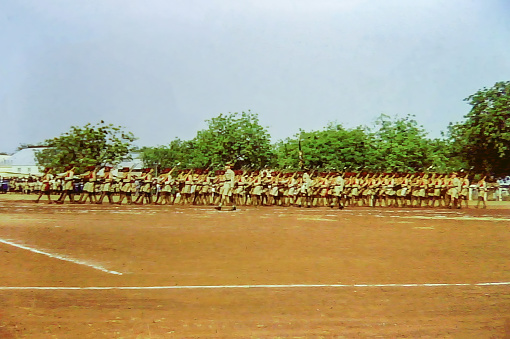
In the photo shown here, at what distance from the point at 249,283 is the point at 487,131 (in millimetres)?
30164

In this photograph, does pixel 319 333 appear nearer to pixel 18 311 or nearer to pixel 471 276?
pixel 18 311

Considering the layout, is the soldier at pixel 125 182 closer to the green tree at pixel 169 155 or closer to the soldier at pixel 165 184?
the soldier at pixel 165 184

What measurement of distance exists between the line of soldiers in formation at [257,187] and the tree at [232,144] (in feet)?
28.5

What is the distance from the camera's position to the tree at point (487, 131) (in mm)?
36562

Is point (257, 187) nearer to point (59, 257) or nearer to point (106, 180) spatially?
point (106, 180)

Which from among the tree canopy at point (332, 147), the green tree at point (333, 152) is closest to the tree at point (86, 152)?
the tree canopy at point (332, 147)

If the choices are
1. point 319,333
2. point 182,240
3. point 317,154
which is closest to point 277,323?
point 319,333

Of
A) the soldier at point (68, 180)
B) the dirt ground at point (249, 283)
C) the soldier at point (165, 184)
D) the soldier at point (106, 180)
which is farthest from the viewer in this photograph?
the soldier at point (165, 184)

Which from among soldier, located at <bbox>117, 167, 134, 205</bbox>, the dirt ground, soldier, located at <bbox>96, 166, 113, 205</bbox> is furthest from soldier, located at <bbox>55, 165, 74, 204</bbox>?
the dirt ground

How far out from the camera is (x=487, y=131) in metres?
36.7

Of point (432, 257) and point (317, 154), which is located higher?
point (317, 154)

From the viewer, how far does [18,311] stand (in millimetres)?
7590

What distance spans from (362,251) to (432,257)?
1450 mm

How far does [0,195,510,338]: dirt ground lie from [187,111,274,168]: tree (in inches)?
1177
